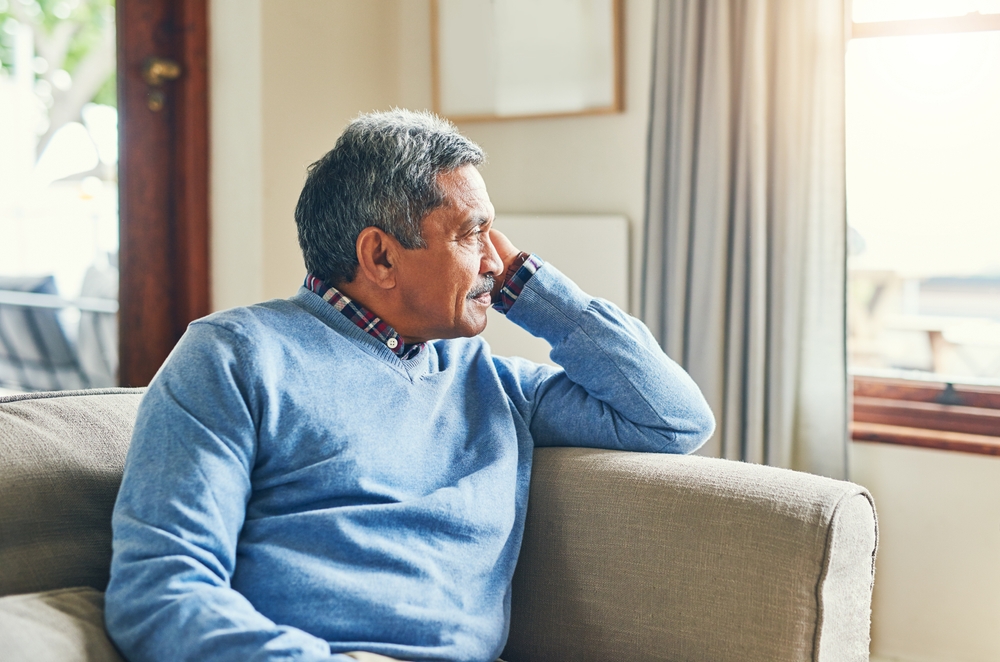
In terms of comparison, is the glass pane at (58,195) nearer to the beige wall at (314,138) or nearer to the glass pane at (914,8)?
the beige wall at (314,138)

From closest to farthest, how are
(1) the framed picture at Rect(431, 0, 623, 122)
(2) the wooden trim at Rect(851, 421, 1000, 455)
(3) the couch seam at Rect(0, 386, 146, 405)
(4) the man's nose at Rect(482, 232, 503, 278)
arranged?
(3) the couch seam at Rect(0, 386, 146, 405) → (4) the man's nose at Rect(482, 232, 503, 278) → (2) the wooden trim at Rect(851, 421, 1000, 455) → (1) the framed picture at Rect(431, 0, 623, 122)

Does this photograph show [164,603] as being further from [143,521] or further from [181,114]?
[181,114]

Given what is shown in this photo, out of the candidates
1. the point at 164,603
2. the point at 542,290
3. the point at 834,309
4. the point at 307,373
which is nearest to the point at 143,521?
the point at 164,603

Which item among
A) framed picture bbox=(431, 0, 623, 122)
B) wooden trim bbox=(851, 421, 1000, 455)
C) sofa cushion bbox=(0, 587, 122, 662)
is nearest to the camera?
sofa cushion bbox=(0, 587, 122, 662)

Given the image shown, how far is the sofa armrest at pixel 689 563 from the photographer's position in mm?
1177

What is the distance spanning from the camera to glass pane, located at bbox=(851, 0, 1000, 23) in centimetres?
222

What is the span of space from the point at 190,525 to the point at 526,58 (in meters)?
1.99

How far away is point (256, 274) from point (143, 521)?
1734 mm

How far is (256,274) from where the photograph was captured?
8.82 ft

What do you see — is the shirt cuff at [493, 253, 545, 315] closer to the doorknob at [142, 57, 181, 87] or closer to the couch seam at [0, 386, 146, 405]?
the couch seam at [0, 386, 146, 405]

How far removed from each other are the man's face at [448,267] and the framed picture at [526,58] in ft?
4.42

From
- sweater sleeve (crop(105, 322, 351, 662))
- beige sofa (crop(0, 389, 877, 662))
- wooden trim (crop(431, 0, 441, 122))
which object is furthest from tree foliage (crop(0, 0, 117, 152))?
sweater sleeve (crop(105, 322, 351, 662))

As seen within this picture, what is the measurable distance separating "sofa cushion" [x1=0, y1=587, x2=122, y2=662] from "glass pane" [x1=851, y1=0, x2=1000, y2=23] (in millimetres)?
2148

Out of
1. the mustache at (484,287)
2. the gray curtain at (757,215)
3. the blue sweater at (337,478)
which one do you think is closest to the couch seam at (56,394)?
the blue sweater at (337,478)
